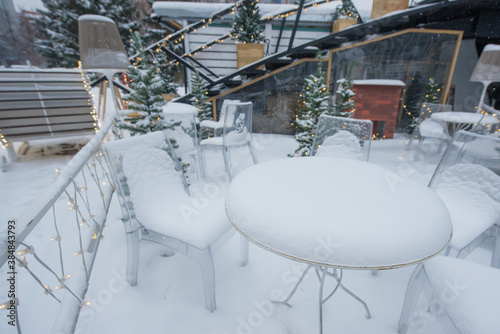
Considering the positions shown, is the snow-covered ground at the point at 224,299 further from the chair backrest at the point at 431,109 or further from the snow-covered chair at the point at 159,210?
the chair backrest at the point at 431,109

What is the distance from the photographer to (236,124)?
282cm

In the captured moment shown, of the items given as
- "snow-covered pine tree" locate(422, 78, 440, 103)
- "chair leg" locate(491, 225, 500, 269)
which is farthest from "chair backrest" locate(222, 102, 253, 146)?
"snow-covered pine tree" locate(422, 78, 440, 103)

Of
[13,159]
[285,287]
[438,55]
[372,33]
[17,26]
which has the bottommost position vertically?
[285,287]

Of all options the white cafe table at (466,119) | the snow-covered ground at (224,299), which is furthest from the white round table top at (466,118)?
the snow-covered ground at (224,299)

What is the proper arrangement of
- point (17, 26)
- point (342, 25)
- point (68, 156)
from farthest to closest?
point (17, 26)
point (342, 25)
point (68, 156)

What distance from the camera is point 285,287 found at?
1486 mm

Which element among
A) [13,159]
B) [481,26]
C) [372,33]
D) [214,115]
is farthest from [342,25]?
[13,159]

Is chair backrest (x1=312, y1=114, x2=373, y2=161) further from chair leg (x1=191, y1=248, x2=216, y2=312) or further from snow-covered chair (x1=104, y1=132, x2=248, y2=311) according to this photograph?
chair leg (x1=191, y1=248, x2=216, y2=312)

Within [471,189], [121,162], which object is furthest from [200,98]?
[471,189]

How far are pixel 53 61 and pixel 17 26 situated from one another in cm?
203

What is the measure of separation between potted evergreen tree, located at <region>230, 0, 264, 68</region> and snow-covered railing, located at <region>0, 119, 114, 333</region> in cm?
377

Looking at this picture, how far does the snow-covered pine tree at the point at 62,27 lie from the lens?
997 centimetres

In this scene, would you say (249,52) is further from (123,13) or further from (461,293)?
(123,13)

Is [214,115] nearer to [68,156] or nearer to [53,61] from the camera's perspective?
[68,156]
